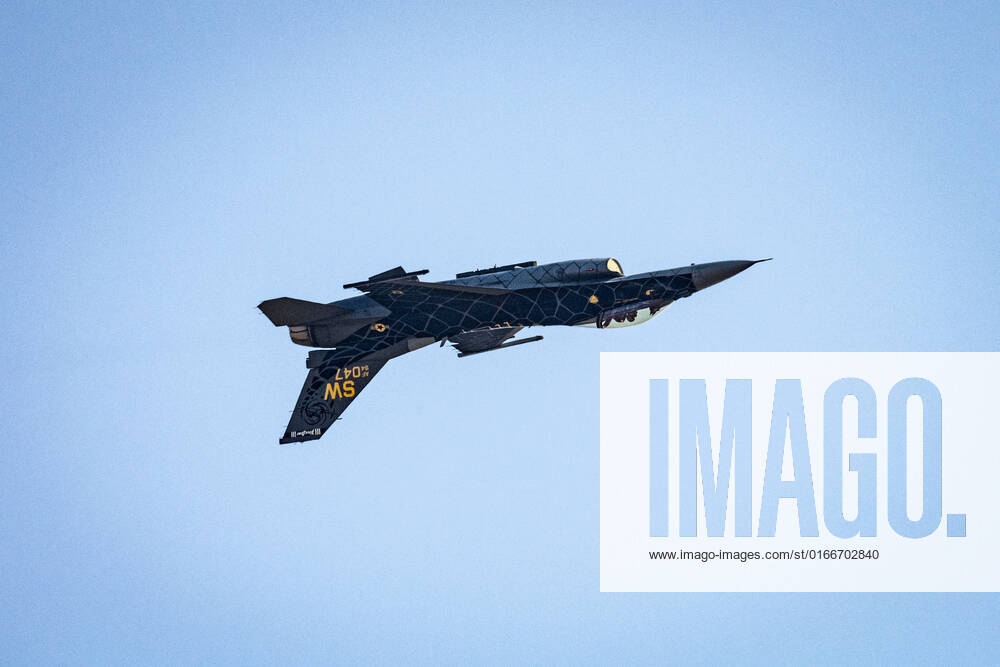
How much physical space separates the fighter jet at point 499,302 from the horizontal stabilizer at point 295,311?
0.10 ft

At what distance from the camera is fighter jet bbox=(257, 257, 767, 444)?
135 ft

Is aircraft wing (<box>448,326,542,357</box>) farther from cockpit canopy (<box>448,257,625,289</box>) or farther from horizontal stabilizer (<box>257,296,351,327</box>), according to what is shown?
horizontal stabilizer (<box>257,296,351,327</box>)

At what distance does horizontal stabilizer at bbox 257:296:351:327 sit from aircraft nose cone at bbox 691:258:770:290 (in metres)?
11.0

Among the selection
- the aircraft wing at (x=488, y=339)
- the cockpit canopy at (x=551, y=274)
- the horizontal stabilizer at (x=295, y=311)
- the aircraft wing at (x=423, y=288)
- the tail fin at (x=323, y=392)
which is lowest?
the tail fin at (x=323, y=392)

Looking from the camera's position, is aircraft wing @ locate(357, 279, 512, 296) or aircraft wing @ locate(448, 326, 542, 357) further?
aircraft wing @ locate(448, 326, 542, 357)

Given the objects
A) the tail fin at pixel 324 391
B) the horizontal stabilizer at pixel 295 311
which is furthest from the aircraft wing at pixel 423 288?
the tail fin at pixel 324 391

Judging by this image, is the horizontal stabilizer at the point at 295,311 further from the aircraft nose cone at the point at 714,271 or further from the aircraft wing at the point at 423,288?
the aircraft nose cone at the point at 714,271

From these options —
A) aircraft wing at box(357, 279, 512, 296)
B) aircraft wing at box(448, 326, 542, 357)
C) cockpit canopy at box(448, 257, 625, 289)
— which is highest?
cockpit canopy at box(448, 257, 625, 289)

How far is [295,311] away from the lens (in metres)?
41.8

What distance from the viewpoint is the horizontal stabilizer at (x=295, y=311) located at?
41.5m

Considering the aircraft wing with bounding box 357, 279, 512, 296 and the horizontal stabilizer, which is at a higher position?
the aircraft wing with bounding box 357, 279, 512, 296

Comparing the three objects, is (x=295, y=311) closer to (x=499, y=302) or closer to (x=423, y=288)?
(x=423, y=288)

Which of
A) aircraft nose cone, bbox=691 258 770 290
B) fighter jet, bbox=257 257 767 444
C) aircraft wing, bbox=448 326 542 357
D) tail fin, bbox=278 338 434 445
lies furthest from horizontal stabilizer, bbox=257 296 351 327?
aircraft nose cone, bbox=691 258 770 290

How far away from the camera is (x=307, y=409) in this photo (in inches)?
1710
